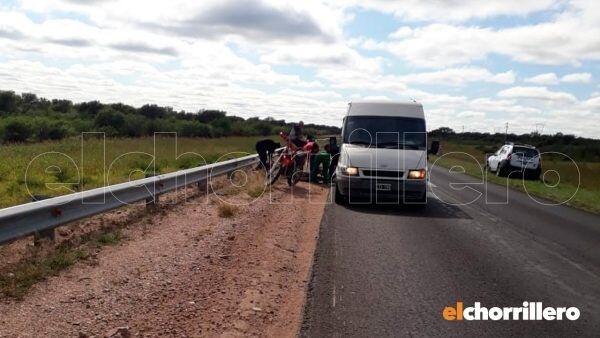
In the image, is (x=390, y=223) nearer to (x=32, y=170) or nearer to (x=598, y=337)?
(x=598, y=337)

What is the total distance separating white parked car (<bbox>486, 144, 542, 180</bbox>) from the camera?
98.1 feet

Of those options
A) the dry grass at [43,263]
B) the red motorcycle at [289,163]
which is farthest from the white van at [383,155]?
the dry grass at [43,263]

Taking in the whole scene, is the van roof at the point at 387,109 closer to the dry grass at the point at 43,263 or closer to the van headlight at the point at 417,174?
the van headlight at the point at 417,174

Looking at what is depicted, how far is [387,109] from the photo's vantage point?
15.1 m

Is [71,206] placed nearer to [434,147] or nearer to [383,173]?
[383,173]

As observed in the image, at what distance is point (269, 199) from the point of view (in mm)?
14148

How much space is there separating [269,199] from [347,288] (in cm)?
777

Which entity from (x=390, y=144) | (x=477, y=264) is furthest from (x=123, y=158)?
(x=477, y=264)

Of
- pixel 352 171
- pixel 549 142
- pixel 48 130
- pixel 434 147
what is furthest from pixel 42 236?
pixel 549 142

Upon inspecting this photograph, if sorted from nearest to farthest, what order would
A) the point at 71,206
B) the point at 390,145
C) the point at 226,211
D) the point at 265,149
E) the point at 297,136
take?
the point at 71,206 → the point at 226,211 → the point at 390,145 → the point at 297,136 → the point at 265,149

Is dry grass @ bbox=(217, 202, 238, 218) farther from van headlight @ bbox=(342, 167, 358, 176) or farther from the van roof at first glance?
the van roof

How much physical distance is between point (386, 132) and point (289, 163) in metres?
3.18

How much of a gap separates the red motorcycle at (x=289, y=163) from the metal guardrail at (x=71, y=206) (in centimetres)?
463

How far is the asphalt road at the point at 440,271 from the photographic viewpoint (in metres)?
5.49
